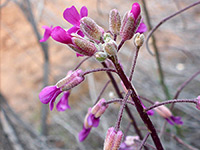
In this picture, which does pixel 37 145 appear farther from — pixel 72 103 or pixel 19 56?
pixel 19 56

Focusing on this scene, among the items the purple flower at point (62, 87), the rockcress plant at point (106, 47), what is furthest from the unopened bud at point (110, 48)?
the purple flower at point (62, 87)

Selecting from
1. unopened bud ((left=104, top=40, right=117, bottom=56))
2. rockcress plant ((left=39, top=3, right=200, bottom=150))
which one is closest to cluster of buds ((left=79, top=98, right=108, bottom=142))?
rockcress plant ((left=39, top=3, right=200, bottom=150))

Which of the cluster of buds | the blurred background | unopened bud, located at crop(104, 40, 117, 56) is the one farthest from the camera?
the blurred background

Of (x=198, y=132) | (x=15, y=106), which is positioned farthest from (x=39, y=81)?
(x=198, y=132)

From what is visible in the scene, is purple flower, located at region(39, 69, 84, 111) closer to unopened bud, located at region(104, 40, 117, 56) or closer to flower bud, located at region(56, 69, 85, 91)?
flower bud, located at region(56, 69, 85, 91)

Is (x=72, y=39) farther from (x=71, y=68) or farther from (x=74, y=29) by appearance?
(x=71, y=68)

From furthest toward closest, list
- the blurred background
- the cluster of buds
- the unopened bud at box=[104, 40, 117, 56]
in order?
the blurred background
the cluster of buds
the unopened bud at box=[104, 40, 117, 56]

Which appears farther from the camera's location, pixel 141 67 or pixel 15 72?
pixel 15 72
